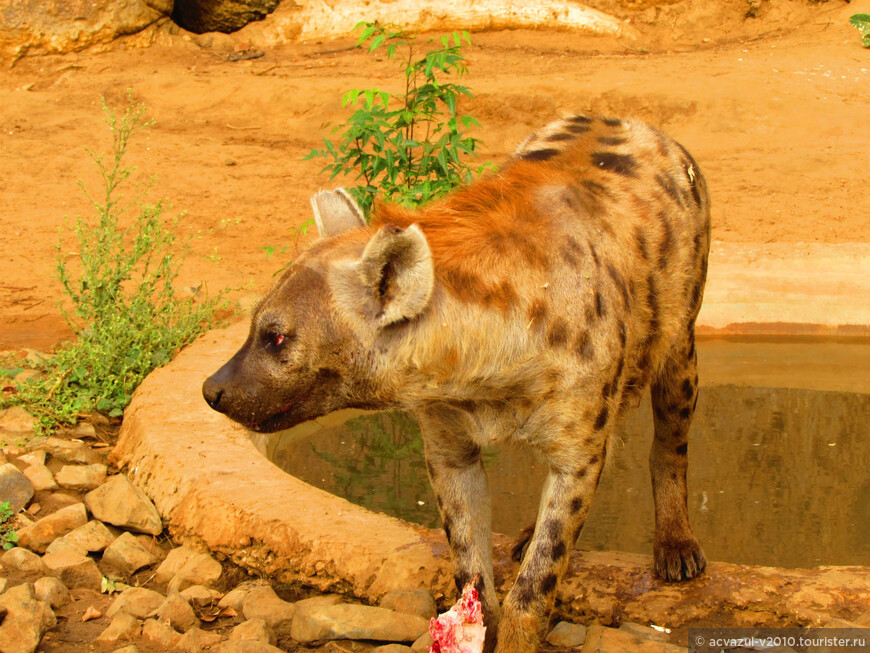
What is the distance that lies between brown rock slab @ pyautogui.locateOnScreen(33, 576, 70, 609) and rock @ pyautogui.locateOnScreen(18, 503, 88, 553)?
310 mm

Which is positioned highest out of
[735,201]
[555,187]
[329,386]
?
[555,187]

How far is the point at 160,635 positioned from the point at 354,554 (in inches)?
23.3

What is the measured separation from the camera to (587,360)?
254 centimetres

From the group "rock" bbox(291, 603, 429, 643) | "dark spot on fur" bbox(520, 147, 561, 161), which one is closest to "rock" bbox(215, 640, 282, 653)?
"rock" bbox(291, 603, 429, 643)

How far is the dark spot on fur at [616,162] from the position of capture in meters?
3.07

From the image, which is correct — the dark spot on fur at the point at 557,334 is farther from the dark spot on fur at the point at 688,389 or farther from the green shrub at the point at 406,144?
the green shrub at the point at 406,144

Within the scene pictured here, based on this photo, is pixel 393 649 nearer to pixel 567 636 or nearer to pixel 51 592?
pixel 567 636

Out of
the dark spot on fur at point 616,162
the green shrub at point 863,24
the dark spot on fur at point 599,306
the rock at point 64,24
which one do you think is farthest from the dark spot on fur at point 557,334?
the rock at point 64,24

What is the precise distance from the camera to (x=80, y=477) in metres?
3.68

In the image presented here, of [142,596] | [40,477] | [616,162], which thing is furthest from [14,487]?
[616,162]

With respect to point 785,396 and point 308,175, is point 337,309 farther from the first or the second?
point 308,175

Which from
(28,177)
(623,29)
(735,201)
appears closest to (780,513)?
(735,201)

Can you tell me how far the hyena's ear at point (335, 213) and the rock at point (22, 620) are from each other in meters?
1.34

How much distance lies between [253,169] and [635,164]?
560 cm
